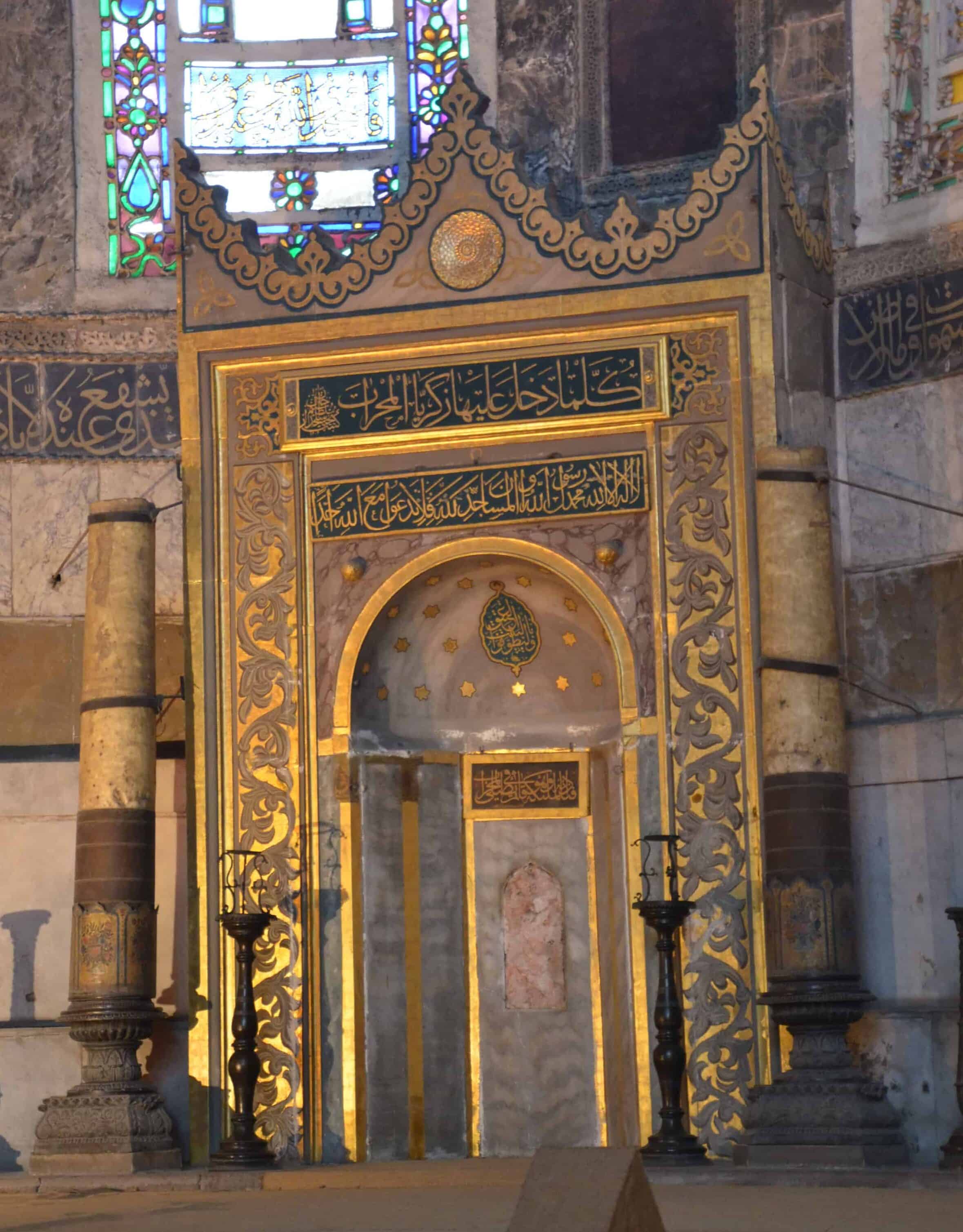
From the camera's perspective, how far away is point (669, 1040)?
8062 mm

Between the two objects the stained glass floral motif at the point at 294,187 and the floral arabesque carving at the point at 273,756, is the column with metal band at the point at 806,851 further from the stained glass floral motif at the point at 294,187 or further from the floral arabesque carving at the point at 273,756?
the stained glass floral motif at the point at 294,187

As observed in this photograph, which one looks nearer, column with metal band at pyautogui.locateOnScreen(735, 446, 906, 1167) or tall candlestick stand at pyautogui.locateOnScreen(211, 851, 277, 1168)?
column with metal band at pyautogui.locateOnScreen(735, 446, 906, 1167)

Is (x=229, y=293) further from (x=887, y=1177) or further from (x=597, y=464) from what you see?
(x=887, y=1177)

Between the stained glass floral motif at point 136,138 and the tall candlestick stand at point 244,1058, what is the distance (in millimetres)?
3167

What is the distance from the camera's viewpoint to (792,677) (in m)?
8.21

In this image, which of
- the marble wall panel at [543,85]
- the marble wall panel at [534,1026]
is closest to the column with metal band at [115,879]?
the marble wall panel at [534,1026]

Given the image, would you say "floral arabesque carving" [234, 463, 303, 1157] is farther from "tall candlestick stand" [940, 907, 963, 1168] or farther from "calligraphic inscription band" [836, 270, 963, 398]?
"tall candlestick stand" [940, 907, 963, 1168]

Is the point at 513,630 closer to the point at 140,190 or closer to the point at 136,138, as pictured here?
the point at 140,190

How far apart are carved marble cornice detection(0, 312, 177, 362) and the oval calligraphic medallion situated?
6.67 ft

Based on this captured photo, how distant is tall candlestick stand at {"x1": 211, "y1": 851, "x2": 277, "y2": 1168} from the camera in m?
8.32

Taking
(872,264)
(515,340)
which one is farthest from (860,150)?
(515,340)

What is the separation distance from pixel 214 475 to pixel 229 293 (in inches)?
31.1

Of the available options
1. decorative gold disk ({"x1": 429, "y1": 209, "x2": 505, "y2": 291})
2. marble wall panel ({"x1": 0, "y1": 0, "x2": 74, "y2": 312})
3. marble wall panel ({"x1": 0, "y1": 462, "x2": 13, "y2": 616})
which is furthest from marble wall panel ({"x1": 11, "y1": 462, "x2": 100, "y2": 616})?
decorative gold disk ({"x1": 429, "y1": 209, "x2": 505, "y2": 291})

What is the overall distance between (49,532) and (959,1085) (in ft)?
15.5
